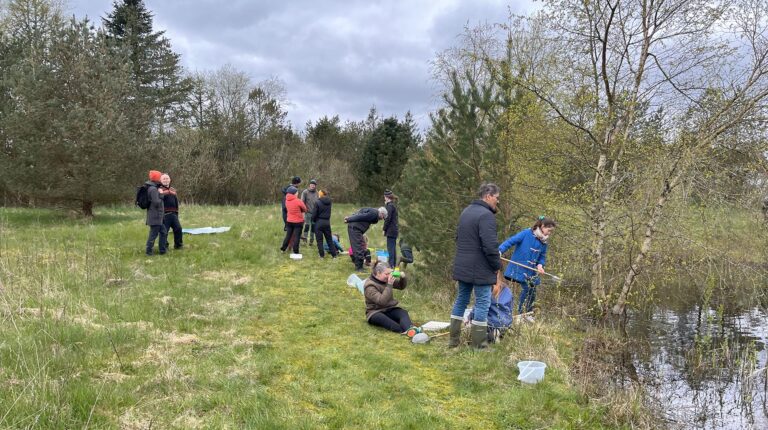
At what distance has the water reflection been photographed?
18.2 ft

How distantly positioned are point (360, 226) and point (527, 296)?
4160 millimetres

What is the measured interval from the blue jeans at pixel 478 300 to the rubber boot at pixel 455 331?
0.22 feet

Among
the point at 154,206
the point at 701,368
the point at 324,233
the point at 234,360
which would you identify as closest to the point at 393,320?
the point at 234,360

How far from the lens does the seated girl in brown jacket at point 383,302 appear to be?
256 inches

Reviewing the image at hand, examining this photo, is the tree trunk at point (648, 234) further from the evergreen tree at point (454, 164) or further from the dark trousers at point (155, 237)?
the dark trousers at point (155, 237)

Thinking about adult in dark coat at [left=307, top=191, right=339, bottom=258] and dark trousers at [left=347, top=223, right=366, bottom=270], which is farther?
adult in dark coat at [left=307, top=191, right=339, bottom=258]

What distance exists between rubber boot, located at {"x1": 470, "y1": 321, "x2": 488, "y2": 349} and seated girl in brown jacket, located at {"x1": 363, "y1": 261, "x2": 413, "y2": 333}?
1068 mm

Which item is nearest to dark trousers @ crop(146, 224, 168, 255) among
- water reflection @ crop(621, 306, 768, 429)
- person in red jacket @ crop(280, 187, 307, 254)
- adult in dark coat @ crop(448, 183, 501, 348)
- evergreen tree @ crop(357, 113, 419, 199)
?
person in red jacket @ crop(280, 187, 307, 254)

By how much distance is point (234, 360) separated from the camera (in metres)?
4.80

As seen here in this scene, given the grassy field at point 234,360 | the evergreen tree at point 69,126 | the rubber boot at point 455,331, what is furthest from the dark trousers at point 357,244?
the evergreen tree at point 69,126

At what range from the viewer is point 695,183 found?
7180 millimetres

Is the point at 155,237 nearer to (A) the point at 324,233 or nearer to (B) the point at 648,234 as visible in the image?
(A) the point at 324,233

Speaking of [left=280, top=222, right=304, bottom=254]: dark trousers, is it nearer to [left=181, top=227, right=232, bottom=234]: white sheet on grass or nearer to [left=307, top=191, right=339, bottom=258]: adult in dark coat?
[left=307, top=191, right=339, bottom=258]: adult in dark coat

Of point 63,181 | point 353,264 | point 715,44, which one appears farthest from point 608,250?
point 63,181
